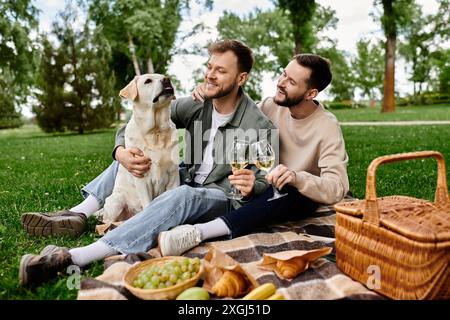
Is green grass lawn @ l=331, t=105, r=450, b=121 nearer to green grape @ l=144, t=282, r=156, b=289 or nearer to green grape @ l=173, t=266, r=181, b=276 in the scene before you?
green grape @ l=173, t=266, r=181, b=276

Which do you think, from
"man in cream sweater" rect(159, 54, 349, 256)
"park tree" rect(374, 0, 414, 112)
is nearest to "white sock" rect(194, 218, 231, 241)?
"man in cream sweater" rect(159, 54, 349, 256)

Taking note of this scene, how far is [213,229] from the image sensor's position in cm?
355

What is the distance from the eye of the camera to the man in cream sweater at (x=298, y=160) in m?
3.43

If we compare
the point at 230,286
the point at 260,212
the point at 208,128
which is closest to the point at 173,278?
the point at 230,286

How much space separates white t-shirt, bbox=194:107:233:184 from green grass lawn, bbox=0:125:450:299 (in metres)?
1.08

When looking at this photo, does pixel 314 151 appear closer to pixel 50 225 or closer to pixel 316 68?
pixel 316 68

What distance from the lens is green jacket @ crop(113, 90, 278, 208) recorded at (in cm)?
385

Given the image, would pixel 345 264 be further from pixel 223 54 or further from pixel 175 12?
pixel 175 12

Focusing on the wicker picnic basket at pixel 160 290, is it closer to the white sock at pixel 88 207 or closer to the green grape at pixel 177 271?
the green grape at pixel 177 271

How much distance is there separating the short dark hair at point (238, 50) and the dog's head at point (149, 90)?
0.51m

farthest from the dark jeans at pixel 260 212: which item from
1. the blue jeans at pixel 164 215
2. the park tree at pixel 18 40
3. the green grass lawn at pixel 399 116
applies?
the park tree at pixel 18 40
